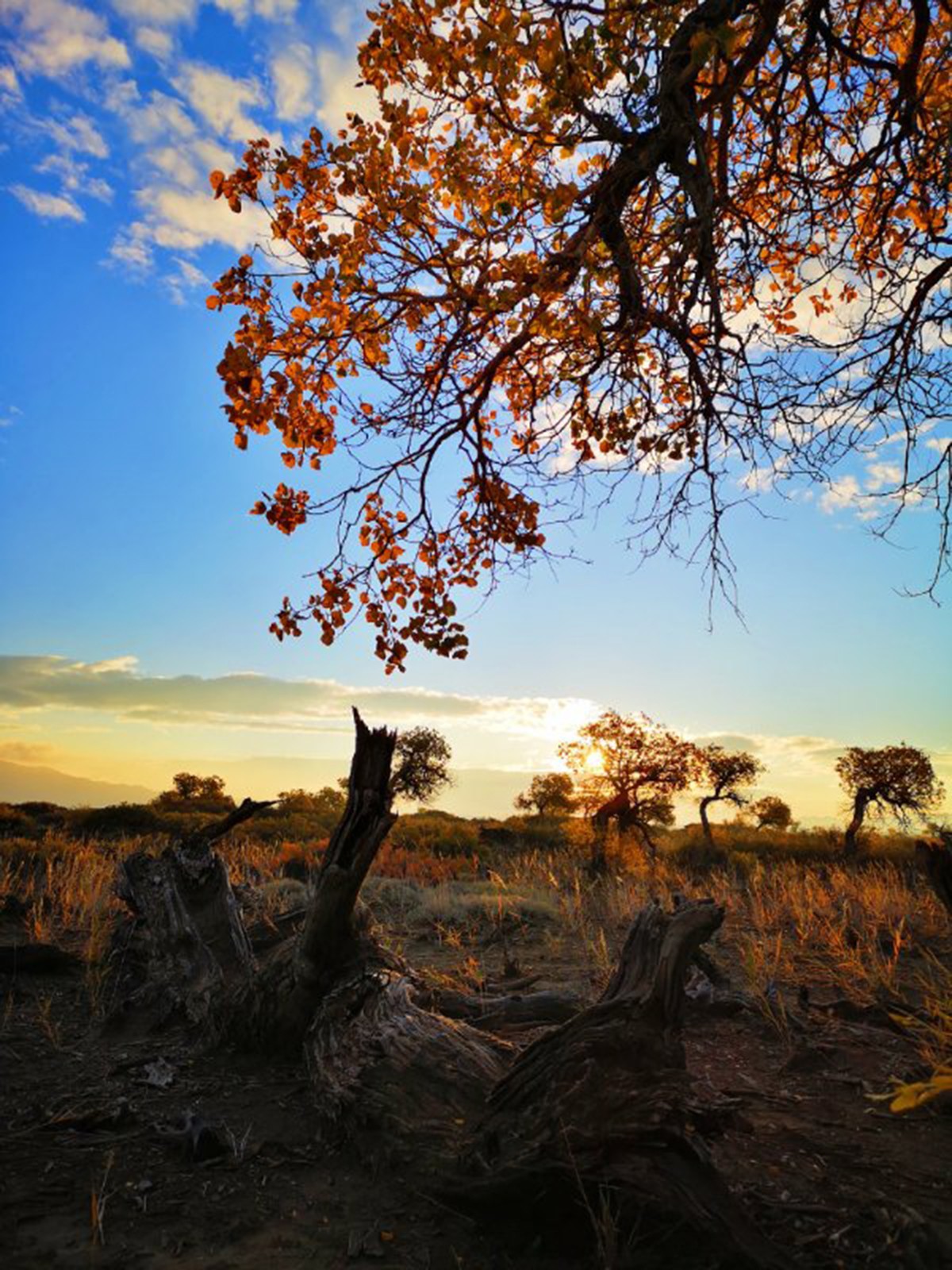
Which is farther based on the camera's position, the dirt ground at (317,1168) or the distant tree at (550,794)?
the distant tree at (550,794)

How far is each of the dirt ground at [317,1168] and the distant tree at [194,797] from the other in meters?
26.5

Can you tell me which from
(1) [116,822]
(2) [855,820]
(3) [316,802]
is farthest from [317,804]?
(2) [855,820]

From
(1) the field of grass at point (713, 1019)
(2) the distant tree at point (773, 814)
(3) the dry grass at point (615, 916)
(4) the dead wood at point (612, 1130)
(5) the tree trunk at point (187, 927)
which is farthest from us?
(2) the distant tree at point (773, 814)

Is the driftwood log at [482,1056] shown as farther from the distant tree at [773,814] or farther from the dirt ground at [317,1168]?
the distant tree at [773,814]

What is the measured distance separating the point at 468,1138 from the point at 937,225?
8.98m

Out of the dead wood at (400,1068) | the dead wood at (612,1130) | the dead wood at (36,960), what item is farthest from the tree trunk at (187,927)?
the dead wood at (612,1130)

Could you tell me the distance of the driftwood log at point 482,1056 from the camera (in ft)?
10.8

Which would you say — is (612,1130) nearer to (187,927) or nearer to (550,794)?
(187,927)

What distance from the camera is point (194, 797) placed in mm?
33812

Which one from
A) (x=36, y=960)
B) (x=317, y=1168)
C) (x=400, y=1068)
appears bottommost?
(x=317, y=1168)

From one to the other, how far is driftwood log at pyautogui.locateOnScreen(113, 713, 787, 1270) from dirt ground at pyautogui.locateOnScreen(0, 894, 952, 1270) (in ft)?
0.49

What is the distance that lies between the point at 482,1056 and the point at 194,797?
105 ft

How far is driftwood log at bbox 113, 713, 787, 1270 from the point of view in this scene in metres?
3.28

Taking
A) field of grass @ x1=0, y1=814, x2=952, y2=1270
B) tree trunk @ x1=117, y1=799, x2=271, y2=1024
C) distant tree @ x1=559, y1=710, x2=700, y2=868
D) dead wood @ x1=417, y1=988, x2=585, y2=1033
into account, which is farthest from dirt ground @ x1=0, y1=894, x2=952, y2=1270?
distant tree @ x1=559, y1=710, x2=700, y2=868
